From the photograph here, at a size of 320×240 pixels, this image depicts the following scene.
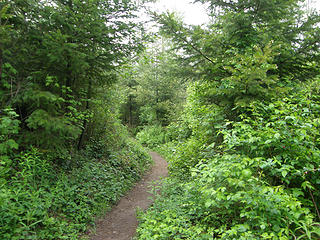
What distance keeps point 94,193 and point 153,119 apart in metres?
13.8

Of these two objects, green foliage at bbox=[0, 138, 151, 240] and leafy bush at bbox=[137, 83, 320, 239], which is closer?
leafy bush at bbox=[137, 83, 320, 239]

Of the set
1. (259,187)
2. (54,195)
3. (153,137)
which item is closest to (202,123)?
(259,187)

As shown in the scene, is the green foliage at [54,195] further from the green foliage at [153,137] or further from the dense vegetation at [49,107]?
the green foliage at [153,137]

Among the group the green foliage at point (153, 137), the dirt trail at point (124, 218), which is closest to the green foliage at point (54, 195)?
→ the dirt trail at point (124, 218)

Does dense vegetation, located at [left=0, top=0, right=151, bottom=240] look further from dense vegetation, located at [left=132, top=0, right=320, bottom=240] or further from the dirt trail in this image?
dense vegetation, located at [left=132, top=0, right=320, bottom=240]

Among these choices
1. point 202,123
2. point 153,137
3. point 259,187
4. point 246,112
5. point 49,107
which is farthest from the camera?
point 153,137

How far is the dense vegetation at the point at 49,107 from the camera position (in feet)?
13.1

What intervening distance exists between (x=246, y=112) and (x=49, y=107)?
4.99 m

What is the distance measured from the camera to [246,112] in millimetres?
5227

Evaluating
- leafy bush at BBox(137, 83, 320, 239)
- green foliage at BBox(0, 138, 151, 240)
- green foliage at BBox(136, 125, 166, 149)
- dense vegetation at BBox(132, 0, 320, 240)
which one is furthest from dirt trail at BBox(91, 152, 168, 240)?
green foliage at BBox(136, 125, 166, 149)

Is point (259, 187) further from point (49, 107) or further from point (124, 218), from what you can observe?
point (49, 107)

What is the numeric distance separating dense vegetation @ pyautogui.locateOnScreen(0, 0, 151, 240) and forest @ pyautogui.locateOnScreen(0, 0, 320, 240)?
0.10 ft

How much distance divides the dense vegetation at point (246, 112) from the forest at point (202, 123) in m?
0.04

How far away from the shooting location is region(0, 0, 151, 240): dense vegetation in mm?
4008
